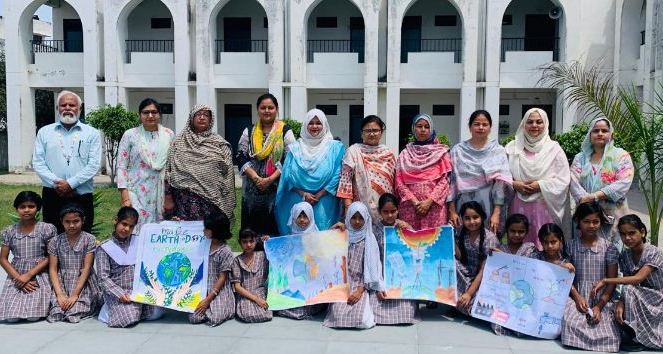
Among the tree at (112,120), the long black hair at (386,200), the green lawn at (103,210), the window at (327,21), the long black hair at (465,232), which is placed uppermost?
the window at (327,21)

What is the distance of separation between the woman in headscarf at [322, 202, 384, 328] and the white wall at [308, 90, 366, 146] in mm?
14970

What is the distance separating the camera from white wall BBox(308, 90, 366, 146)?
19406 millimetres

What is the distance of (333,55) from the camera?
58.2 ft

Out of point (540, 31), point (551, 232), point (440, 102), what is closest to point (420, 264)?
point (551, 232)

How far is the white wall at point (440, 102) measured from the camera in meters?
19.1

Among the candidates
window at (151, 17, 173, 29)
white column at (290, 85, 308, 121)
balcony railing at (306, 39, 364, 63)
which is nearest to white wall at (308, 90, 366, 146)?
balcony railing at (306, 39, 364, 63)

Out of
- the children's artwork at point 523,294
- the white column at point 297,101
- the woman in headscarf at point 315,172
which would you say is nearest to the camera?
the children's artwork at point 523,294

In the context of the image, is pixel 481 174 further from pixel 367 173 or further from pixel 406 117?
pixel 406 117

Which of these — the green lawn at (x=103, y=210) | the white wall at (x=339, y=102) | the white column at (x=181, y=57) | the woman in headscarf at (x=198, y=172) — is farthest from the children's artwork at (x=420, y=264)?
the white wall at (x=339, y=102)

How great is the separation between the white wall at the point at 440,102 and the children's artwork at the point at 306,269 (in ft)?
48.8

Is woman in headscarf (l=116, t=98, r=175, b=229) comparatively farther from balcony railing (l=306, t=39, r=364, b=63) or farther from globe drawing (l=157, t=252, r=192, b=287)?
balcony railing (l=306, t=39, r=364, b=63)

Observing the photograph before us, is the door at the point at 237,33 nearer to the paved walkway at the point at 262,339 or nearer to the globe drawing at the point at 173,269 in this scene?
the globe drawing at the point at 173,269

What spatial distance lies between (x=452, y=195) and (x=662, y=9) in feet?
41.9

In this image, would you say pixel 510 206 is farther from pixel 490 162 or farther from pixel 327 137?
pixel 327 137
